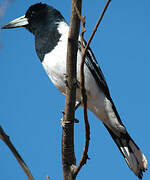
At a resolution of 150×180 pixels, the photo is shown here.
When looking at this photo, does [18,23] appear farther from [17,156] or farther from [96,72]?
[17,156]

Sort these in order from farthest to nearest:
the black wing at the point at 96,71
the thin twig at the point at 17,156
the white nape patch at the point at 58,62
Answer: the black wing at the point at 96,71 < the white nape patch at the point at 58,62 < the thin twig at the point at 17,156

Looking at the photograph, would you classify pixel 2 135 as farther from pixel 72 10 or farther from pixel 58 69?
pixel 58 69

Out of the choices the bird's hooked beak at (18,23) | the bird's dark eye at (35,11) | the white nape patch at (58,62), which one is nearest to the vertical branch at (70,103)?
the white nape patch at (58,62)

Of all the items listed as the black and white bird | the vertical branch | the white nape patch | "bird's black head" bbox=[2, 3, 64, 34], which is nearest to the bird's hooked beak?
"bird's black head" bbox=[2, 3, 64, 34]

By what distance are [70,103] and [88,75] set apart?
979mm

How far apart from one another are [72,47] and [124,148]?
1.64m

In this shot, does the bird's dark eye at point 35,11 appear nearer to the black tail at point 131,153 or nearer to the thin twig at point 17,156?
the black tail at point 131,153

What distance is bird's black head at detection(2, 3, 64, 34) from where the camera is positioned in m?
3.89

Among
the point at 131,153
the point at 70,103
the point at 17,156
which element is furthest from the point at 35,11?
the point at 17,156

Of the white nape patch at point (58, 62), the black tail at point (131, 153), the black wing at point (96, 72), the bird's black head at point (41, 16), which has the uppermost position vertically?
the bird's black head at point (41, 16)

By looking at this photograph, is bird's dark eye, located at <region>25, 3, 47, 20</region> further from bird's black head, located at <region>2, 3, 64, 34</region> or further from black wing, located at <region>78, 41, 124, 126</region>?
black wing, located at <region>78, 41, 124, 126</region>

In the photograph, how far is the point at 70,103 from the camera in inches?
106

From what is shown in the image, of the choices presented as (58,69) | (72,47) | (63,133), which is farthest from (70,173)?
(58,69)

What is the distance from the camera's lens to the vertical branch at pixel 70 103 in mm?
2443
